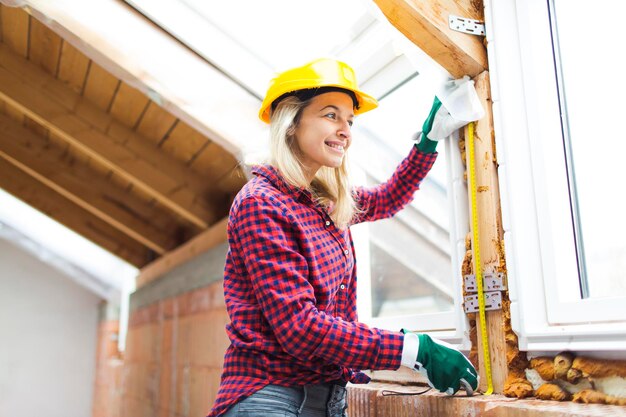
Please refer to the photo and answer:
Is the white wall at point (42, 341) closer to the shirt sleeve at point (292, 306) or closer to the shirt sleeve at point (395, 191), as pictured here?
the shirt sleeve at point (395, 191)

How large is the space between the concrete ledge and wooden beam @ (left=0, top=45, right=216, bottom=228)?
205 cm

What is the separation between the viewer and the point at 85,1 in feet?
7.57

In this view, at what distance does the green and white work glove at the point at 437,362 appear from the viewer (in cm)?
126

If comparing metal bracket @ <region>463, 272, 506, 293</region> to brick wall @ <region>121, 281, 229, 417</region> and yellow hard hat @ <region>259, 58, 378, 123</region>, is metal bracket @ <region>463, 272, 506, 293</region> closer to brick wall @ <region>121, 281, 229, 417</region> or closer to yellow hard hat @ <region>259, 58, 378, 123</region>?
yellow hard hat @ <region>259, 58, 378, 123</region>

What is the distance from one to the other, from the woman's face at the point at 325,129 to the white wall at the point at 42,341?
626cm

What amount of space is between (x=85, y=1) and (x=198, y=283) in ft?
5.65

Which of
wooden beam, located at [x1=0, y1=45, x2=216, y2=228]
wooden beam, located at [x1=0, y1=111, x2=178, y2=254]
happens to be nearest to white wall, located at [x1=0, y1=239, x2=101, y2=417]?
wooden beam, located at [x1=0, y1=111, x2=178, y2=254]

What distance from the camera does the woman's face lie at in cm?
147

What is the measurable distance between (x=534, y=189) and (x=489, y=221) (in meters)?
0.13

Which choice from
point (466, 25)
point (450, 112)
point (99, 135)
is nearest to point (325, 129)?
point (450, 112)

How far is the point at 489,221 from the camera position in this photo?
1437 millimetres

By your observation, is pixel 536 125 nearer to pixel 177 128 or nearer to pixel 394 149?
pixel 394 149

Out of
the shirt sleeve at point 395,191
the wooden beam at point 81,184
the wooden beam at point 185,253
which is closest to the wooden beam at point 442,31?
the shirt sleeve at point 395,191

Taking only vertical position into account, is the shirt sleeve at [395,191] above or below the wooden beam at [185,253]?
below
